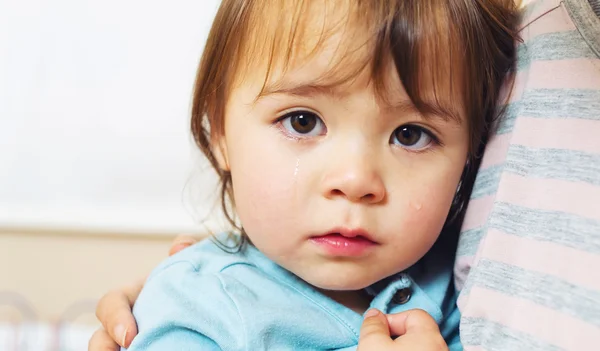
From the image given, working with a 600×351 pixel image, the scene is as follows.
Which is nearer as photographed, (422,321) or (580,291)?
(580,291)

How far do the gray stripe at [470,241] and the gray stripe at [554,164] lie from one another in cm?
8

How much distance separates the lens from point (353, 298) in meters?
0.82

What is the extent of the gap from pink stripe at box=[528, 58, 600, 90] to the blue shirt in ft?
0.91

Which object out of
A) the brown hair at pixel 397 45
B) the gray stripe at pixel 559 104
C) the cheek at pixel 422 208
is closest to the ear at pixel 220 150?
the brown hair at pixel 397 45

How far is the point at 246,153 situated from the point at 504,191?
0.92 feet

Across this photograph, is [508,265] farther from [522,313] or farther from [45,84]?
[45,84]

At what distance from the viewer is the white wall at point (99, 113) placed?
161cm

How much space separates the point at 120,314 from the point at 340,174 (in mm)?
379

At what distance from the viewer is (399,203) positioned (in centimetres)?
71

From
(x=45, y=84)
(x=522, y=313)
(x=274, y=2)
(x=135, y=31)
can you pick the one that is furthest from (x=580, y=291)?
(x=45, y=84)

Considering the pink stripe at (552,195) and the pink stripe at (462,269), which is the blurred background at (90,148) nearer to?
the pink stripe at (462,269)

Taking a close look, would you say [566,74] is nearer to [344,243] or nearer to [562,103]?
[562,103]

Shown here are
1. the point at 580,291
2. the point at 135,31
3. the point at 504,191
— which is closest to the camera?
the point at 580,291

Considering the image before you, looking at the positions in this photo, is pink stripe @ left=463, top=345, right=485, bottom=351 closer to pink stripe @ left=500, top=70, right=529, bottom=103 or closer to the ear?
pink stripe @ left=500, top=70, right=529, bottom=103
